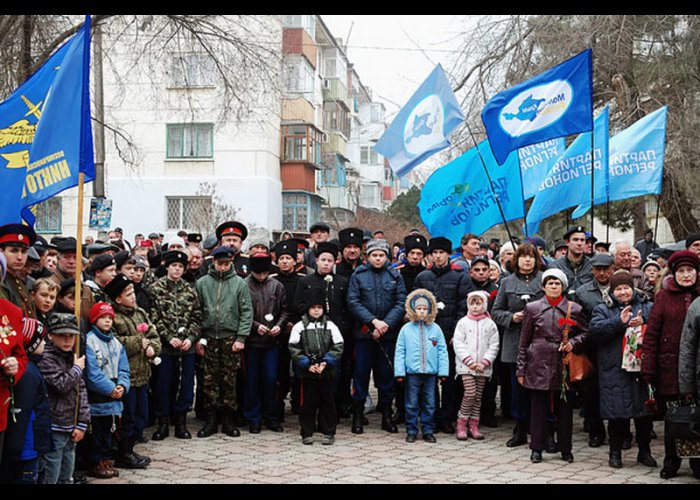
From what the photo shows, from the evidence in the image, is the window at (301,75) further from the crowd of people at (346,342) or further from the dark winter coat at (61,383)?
the dark winter coat at (61,383)

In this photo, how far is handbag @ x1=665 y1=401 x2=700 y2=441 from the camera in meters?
6.97

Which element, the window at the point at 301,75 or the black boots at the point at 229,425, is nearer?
the black boots at the point at 229,425

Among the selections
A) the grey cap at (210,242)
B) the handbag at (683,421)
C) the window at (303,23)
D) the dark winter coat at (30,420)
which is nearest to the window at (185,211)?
the window at (303,23)

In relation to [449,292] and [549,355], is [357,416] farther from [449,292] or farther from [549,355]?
[549,355]

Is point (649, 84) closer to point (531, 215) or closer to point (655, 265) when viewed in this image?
point (531, 215)

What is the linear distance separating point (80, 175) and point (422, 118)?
5.27m

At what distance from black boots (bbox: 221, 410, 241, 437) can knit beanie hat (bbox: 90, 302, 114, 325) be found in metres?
2.31

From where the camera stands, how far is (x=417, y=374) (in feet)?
30.3

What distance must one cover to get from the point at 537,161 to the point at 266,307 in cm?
472

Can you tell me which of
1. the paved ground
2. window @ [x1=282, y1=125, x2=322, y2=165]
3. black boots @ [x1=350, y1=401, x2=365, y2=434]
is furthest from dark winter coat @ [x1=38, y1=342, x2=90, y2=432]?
window @ [x1=282, y1=125, x2=322, y2=165]

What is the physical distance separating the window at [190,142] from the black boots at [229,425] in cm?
2490

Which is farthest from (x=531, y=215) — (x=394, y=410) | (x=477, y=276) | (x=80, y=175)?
(x=80, y=175)

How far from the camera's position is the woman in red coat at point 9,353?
561cm

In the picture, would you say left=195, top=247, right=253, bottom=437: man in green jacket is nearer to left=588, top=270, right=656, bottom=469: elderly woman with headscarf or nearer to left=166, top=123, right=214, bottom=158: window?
left=588, top=270, right=656, bottom=469: elderly woman with headscarf
